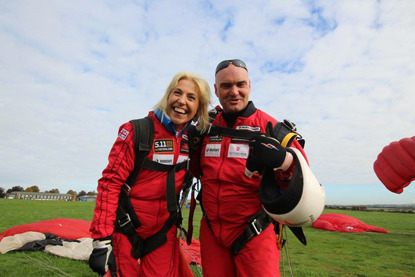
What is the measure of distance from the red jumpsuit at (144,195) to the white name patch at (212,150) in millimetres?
244

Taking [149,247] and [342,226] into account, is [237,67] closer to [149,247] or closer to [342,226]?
[149,247]

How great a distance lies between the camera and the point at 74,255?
18.7 ft

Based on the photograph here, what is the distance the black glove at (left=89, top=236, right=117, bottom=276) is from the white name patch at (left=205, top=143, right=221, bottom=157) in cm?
117

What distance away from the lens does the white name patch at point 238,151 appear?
244 cm

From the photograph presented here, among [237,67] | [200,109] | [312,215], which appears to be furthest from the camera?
[200,109]

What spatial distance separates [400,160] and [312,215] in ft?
4.74

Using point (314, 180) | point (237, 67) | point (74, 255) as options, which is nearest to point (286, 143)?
point (314, 180)

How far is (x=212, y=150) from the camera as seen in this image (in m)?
2.60

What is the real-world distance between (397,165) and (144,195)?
2.53 meters

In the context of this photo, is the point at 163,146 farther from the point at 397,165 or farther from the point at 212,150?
the point at 397,165

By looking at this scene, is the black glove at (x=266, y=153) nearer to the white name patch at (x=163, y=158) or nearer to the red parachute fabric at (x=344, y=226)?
the white name patch at (x=163, y=158)

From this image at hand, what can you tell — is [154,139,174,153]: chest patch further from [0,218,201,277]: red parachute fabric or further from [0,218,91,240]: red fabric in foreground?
[0,218,91,240]: red fabric in foreground

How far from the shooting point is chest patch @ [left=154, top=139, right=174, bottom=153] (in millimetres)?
2602

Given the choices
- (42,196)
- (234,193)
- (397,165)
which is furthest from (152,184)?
(42,196)
